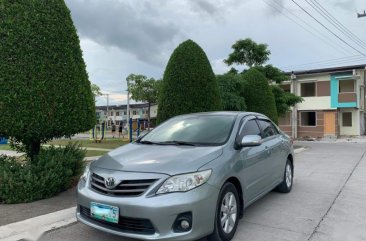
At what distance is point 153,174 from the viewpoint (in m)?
3.71

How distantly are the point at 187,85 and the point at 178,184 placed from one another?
22.3ft

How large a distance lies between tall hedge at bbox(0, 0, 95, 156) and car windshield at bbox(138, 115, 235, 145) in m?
1.70

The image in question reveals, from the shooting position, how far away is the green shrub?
561cm

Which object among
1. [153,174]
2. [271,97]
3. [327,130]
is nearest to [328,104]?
[327,130]

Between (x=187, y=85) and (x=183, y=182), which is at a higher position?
(x=187, y=85)

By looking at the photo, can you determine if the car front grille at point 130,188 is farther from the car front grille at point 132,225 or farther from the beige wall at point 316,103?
the beige wall at point 316,103

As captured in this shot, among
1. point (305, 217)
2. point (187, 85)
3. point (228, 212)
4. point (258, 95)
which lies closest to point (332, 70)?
point (258, 95)

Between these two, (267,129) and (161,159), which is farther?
(267,129)

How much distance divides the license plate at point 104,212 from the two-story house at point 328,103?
2937 centimetres

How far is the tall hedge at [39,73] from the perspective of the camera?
5.68m

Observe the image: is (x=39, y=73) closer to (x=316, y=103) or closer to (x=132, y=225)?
(x=132, y=225)

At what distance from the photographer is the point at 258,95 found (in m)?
16.9

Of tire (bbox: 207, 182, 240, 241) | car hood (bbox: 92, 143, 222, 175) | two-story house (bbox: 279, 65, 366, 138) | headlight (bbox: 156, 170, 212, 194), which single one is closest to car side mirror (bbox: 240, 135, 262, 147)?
car hood (bbox: 92, 143, 222, 175)

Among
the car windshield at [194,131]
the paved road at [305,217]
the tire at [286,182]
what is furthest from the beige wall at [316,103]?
the car windshield at [194,131]
